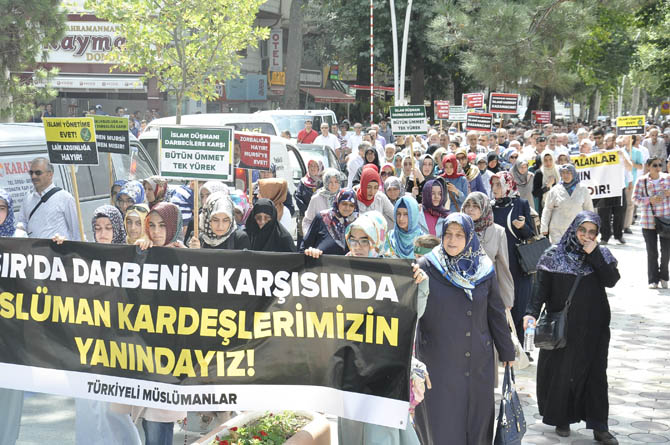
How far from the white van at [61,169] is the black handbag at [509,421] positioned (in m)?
5.62

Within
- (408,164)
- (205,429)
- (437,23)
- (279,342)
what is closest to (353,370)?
(279,342)

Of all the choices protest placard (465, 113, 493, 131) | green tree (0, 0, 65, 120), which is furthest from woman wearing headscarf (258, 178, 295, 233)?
protest placard (465, 113, 493, 131)

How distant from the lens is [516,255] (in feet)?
30.1

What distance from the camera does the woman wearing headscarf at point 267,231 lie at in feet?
27.3

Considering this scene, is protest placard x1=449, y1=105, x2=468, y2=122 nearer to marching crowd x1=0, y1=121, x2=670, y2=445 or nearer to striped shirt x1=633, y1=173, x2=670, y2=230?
striped shirt x1=633, y1=173, x2=670, y2=230

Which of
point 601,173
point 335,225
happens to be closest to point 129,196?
point 335,225

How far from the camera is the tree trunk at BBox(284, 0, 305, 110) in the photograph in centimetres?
3500

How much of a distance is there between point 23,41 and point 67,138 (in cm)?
957

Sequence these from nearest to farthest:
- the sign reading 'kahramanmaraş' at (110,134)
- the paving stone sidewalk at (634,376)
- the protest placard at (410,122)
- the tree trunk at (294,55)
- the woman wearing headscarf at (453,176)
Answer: the paving stone sidewalk at (634,376), the sign reading 'kahramanmaraş' at (110,134), the woman wearing headscarf at (453,176), the protest placard at (410,122), the tree trunk at (294,55)

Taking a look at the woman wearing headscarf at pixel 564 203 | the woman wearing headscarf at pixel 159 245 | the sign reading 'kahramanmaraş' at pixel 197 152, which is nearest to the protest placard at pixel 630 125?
→ the woman wearing headscarf at pixel 564 203

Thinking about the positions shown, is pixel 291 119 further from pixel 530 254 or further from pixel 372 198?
pixel 530 254

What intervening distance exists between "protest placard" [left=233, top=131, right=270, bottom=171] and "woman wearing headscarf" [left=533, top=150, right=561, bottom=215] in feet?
15.6

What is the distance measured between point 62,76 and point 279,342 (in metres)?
33.8

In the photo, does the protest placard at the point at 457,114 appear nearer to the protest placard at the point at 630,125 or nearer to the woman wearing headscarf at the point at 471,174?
the protest placard at the point at 630,125
